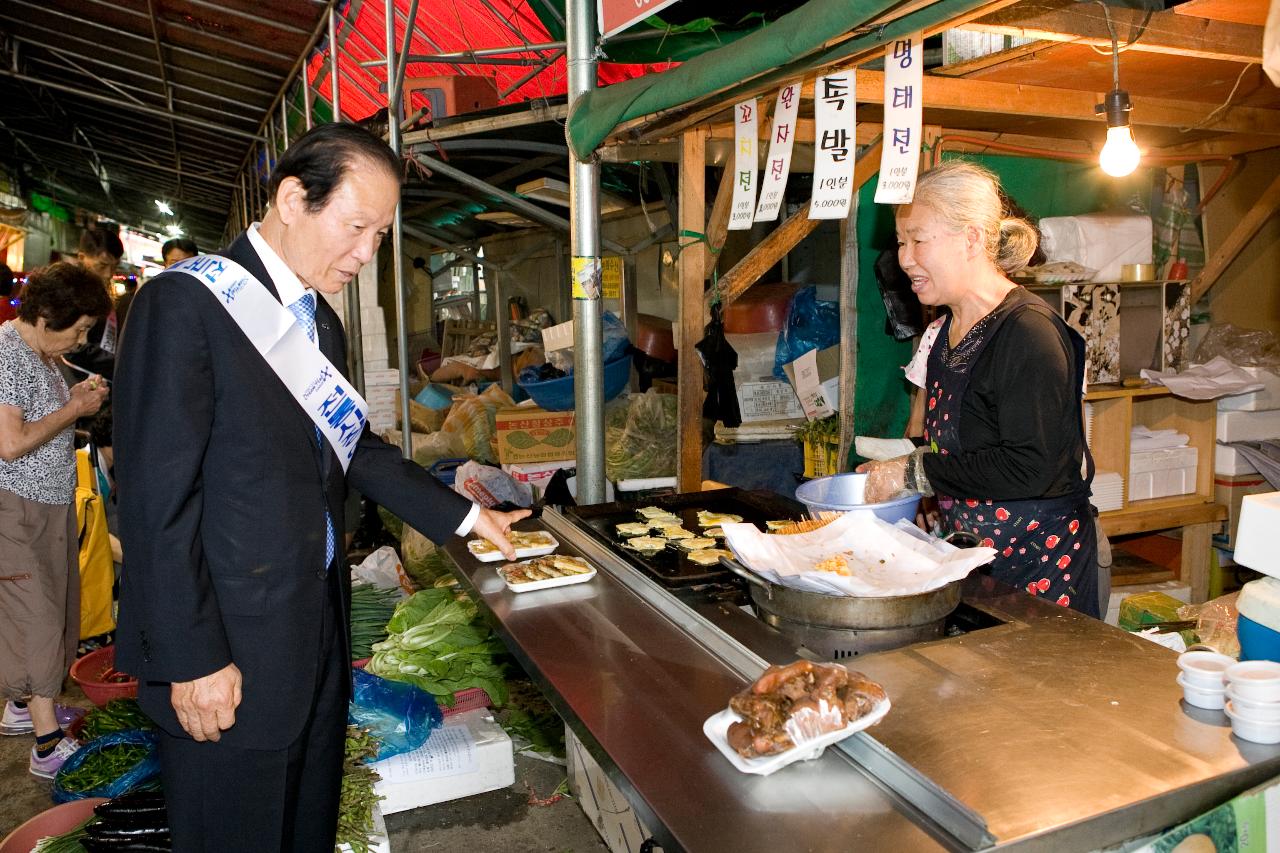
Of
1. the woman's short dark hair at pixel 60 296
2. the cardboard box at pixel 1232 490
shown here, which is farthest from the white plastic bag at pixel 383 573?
the cardboard box at pixel 1232 490

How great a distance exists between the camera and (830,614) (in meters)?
1.92

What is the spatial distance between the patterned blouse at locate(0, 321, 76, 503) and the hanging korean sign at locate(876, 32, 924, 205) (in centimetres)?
381

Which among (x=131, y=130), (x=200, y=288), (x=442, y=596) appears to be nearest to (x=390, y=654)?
(x=442, y=596)

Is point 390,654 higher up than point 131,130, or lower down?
lower down

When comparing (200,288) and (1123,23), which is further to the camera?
(1123,23)

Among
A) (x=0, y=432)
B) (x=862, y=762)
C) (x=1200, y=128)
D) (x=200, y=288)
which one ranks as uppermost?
(x=1200, y=128)

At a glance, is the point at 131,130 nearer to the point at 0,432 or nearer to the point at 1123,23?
the point at 0,432

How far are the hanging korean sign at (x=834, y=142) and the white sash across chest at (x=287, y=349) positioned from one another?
64.9 inches

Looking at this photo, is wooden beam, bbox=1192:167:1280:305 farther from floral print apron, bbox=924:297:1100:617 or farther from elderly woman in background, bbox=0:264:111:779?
elderly woman in background, bbox=0:264:111:779

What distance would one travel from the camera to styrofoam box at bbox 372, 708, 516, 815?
362 centimetres

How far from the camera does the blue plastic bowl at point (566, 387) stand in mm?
6551

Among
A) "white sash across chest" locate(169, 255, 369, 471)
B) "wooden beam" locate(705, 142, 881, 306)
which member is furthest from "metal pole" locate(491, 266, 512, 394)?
"white sash across chest" locate(169, 255, 369, 471)

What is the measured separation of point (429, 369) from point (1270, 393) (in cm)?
990

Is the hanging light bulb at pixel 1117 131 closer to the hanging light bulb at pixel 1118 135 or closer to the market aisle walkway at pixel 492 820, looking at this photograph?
the hanging light bulb at pixel 1118 135
